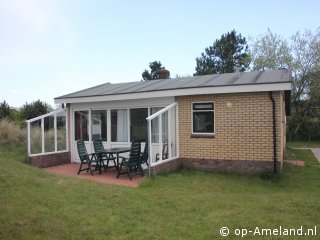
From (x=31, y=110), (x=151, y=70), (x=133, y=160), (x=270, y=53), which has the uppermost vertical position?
(x=151, y=70)

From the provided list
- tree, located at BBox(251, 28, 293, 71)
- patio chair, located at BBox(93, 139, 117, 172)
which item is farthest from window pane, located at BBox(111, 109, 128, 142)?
tree, located at BBox(251, 28, 293, 71)

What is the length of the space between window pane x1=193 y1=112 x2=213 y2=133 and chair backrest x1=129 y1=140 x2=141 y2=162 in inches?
84.2

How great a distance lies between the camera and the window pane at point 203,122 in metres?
10.1

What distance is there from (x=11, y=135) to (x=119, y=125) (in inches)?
266

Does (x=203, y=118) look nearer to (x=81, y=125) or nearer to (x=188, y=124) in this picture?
(x=188, y=124)

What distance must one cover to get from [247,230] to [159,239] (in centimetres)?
140

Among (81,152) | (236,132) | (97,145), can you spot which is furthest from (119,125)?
(236,132)

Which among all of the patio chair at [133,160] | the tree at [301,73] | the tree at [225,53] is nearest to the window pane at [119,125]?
the patio chair at [133,160]

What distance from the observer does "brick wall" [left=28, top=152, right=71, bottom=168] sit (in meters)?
11.3

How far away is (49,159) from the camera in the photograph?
11898 mm

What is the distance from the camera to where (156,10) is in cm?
1346

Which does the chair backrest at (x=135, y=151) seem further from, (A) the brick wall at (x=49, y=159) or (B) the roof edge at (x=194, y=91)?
(A) the brick wall at (x=49, y=159)

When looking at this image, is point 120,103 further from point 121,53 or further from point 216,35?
point 216,35

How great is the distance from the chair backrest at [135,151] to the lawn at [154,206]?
1.04 m
